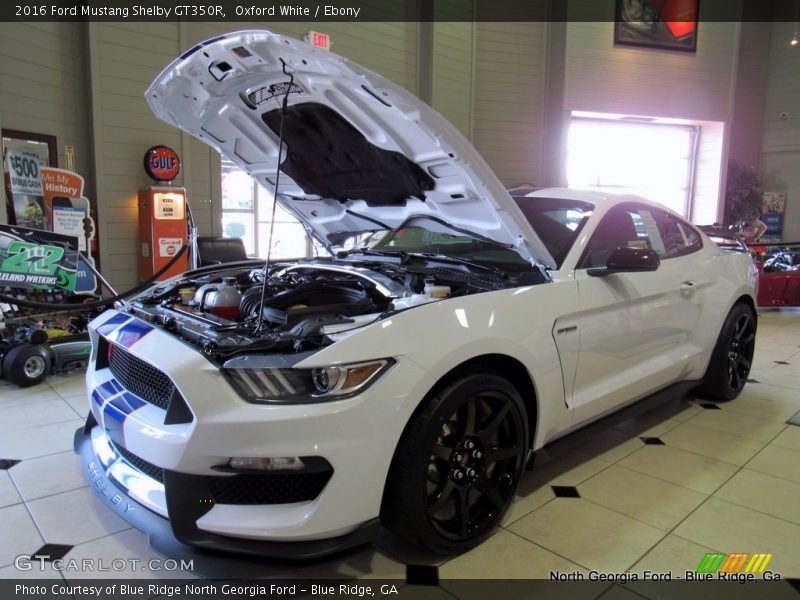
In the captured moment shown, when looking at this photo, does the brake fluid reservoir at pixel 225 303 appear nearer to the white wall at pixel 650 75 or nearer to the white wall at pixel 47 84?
the white wall at pixel 47 84

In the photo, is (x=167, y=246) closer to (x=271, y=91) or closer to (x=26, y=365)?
(x=26, y=365)

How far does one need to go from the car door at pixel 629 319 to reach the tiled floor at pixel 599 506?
37 cm

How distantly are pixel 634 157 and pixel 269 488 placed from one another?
38.5 feet

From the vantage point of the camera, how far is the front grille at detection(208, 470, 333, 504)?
5.11 ft

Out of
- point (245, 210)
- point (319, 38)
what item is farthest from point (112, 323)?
point (319, 38)

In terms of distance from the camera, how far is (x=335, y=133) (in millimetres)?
2467

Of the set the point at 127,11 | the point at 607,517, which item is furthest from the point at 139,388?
the point at 127,11

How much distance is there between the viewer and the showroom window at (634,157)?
36.0ft

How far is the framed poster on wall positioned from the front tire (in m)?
10.5

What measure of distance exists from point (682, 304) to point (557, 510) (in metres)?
1.34

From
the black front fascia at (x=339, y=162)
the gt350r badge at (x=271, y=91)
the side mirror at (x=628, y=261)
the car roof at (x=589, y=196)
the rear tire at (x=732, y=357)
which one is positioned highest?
the gt350r badge at (x=271, y=91)

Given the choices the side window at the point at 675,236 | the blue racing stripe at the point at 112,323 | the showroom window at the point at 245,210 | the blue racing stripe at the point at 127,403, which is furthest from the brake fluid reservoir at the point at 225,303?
the showroom window at the point at 245,210

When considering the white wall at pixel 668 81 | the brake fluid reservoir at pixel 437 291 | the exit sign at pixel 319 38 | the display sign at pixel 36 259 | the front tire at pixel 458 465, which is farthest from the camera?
the white wall at pixel 668 81

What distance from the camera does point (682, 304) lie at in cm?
293
